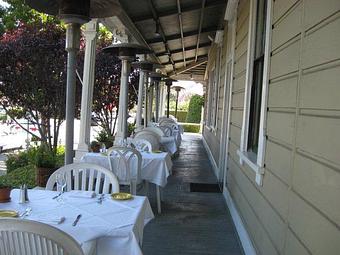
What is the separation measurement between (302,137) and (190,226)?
2731 millimetres

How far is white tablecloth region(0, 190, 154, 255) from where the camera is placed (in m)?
2.06

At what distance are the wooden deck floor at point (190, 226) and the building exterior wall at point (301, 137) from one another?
26.5 inches

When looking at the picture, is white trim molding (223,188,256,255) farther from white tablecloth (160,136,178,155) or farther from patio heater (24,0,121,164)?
white tablecloth (160,136,178,155)

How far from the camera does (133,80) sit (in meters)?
11.5

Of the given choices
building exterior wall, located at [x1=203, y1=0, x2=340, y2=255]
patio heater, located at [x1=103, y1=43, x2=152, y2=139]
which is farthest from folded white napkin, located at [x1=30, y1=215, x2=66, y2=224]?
patio heater, located at [x1=103, y1=43, x2=152, y2=139]

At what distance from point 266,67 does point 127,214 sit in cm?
161

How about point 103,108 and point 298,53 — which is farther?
point 103,108

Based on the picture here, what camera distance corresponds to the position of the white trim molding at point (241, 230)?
355 cm

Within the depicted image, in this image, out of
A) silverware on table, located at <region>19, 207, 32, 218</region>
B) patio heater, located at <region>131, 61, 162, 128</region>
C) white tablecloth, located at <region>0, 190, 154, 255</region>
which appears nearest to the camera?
white tablecloth, located at <region>0, 190, 154, 255</region>

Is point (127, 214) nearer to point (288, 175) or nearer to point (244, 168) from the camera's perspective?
point (288, 175)

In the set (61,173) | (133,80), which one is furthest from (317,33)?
(133,80)

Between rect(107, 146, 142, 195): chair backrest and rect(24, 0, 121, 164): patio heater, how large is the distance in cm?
115

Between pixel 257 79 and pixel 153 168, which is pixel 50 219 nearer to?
pixel 257 79

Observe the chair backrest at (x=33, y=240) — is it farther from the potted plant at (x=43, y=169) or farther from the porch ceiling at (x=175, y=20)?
the porch ceiling at (x=175, y=20)
